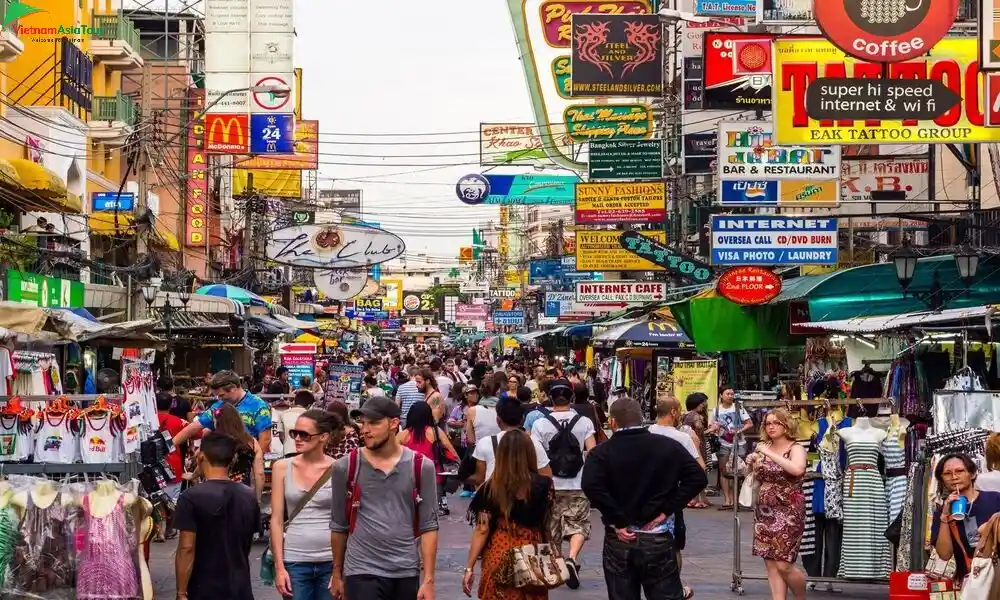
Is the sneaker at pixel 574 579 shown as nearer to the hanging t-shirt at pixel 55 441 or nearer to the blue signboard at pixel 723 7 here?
the hanging t-shirt at pixel 55 441

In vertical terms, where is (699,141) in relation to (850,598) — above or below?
above

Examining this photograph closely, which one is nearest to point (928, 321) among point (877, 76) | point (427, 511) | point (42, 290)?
point (877, 76)

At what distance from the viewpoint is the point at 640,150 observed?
2950cm

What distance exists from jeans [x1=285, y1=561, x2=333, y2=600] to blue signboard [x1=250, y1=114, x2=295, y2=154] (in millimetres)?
29895

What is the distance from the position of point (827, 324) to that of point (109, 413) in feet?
29.6

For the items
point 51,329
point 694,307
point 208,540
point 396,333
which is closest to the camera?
point 208,540

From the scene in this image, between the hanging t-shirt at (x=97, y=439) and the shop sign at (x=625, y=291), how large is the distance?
23653 millimetres

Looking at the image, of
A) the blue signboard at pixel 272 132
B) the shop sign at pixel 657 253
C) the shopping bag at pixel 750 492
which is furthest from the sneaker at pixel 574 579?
the blue signboard at pixel 272 132

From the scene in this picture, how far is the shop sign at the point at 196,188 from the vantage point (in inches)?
1726

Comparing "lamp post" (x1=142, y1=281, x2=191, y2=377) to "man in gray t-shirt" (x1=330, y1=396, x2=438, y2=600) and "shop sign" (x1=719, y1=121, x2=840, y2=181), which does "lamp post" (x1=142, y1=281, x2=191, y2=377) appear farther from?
"man in gray t-shirt" (x1=330, y1=396, x2=438, y2=600)

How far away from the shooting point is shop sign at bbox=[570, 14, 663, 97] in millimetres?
27359

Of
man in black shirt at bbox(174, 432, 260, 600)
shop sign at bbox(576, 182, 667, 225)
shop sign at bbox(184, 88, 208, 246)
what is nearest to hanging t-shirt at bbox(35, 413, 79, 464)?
man in black shirt at bbox(174, 432, 260, 600)

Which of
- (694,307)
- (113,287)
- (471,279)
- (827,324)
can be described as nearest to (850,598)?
(827,324)

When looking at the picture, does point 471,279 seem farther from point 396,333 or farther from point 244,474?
point 244,474
